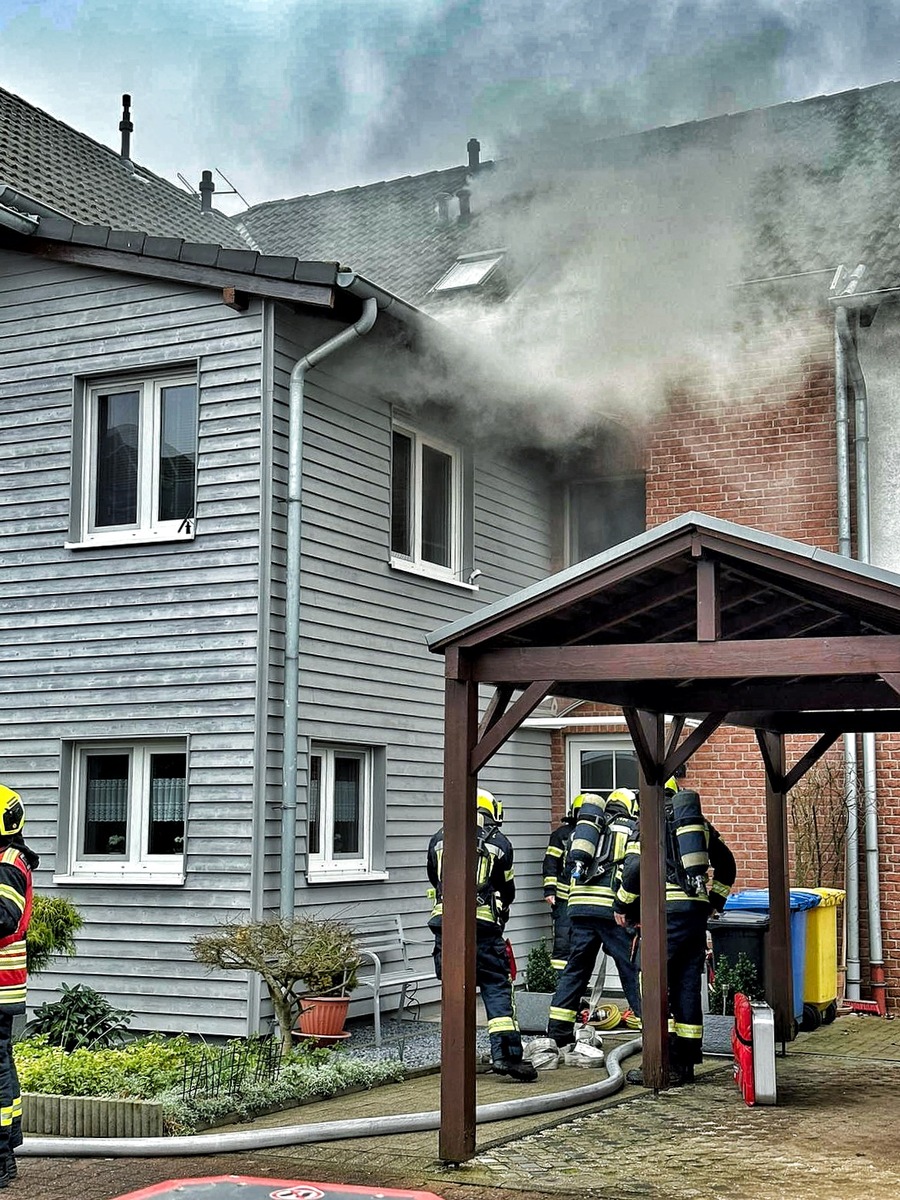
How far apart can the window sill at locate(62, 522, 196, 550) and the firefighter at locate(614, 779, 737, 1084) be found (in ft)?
14.1

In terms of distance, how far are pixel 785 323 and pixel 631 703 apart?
6.21 metres

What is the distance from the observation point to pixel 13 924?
643 centimetres

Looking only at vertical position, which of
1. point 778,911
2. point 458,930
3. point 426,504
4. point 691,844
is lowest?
point 778,911

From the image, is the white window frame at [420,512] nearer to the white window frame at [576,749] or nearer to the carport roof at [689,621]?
the white window frame at [576,749]

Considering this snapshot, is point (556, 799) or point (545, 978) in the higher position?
point (556, 799)

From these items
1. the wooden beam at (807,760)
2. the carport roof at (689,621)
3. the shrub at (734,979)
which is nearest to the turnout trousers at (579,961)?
the shrub at (734,979)

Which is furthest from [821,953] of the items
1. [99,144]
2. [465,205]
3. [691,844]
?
[99,144]

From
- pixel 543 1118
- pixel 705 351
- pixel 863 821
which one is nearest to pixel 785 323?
pixel 705 351

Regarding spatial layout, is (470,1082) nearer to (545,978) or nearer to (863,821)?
(545,978)

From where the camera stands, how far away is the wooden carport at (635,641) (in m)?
6.56

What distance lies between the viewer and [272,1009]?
33.8 ft

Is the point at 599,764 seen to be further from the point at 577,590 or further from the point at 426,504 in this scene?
the point at 577,590

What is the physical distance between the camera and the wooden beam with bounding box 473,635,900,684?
6.45 meters

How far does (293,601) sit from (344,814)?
2125mm
